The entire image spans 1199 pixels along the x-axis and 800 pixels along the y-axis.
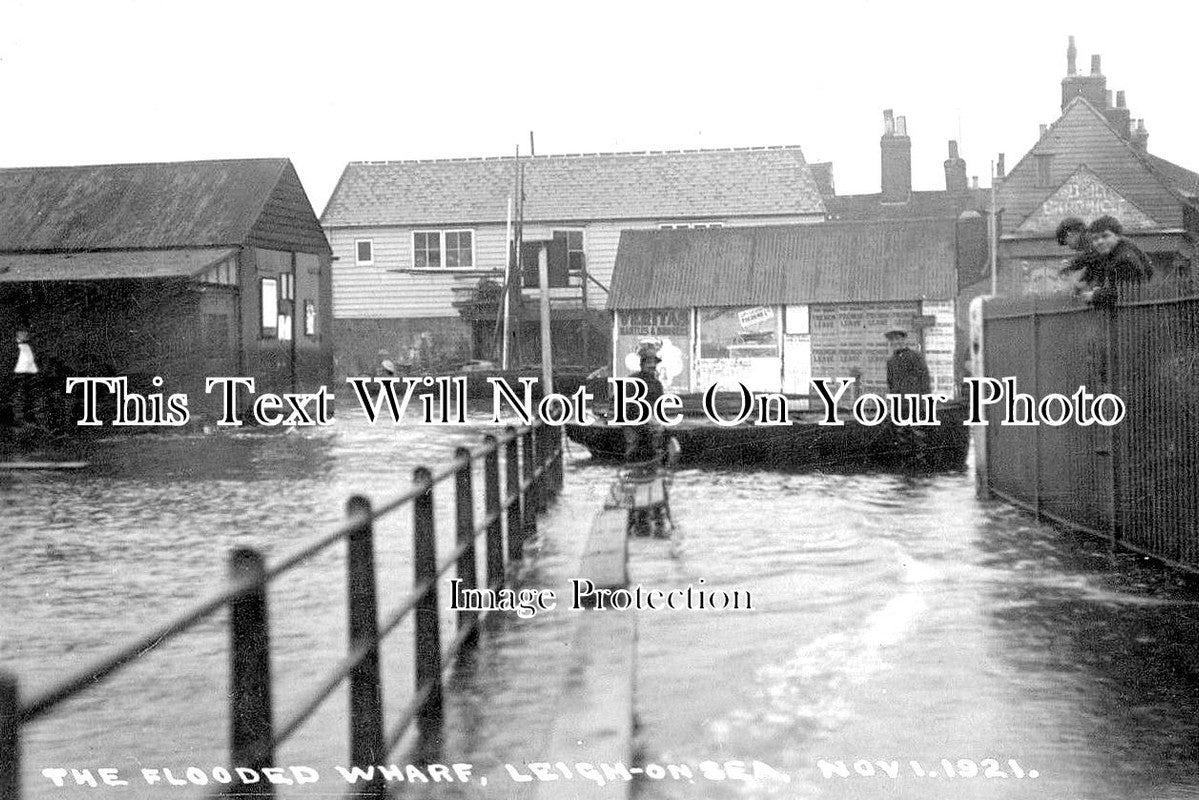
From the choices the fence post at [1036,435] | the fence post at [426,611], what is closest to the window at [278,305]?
the fence post at [1036,435]

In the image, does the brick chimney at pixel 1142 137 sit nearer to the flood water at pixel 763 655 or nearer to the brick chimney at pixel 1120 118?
the brick chimney at pixel 1120 118

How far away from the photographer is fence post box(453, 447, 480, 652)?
23.3 ft

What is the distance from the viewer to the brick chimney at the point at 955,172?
68250mm

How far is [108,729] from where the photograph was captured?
620 cm

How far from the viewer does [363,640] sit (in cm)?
455

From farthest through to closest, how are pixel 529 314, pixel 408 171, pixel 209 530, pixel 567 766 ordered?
pixel 408 171, pixel 529 314, pixel 209 530, pixel 567 766

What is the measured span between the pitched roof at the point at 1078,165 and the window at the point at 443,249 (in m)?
17.6

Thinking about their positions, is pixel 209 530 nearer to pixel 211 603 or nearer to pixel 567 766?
pixel 567 766

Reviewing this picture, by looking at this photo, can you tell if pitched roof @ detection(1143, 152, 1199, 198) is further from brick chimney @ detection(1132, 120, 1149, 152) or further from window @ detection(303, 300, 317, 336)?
window @ detection(303, 300, 317, 336)

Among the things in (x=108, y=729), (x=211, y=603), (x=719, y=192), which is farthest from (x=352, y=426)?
(x=211, y=603)

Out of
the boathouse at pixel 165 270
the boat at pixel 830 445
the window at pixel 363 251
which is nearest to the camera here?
the boat at pixel 830 445

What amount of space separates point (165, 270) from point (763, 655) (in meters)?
24.4

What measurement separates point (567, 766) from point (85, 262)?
27.5m

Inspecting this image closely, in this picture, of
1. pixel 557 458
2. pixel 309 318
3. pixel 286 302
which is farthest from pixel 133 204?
pixel 557 458
